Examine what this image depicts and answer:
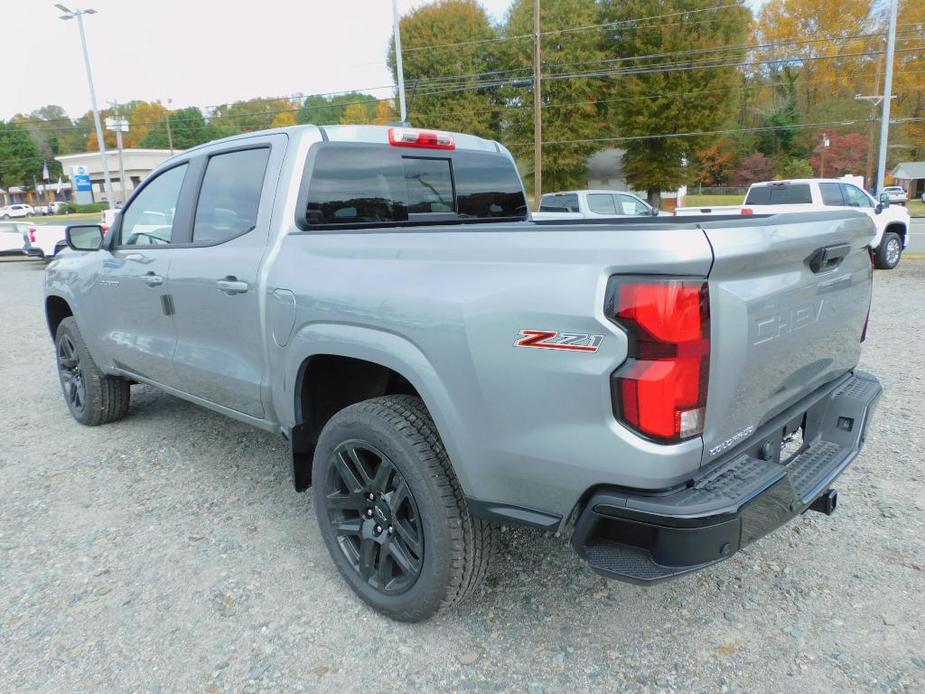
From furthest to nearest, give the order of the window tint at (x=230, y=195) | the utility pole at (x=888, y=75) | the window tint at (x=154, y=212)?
the utility pole at (x=888, y=75)
the window tint at (x=154, y=212)
the window tint at (x=230, y=195)

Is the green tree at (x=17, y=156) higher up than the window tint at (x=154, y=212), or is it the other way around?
the green tree at (x=17, y=156)

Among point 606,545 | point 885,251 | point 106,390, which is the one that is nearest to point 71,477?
point 106,390

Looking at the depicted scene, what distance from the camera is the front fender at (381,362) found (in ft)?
7.05

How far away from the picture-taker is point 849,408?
257 centimetres

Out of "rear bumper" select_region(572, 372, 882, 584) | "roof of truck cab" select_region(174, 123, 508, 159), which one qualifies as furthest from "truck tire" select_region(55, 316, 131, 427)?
"rear bumper" select_region(572, 372, 882, 584)

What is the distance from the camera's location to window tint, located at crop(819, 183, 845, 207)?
12.7m

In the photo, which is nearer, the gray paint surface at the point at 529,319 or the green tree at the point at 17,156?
the gray paint surface at the point at 529,319

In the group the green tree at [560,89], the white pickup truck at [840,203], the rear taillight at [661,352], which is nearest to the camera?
the rear taillight at [661,352]

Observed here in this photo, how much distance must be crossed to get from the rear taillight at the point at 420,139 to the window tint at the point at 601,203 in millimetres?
13172

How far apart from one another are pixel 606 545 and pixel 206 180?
2.79 metres

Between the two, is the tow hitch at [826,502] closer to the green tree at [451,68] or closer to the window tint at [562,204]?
the window tint at [562,204]

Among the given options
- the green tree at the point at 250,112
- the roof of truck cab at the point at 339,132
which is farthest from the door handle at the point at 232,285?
the green tree at the point at 250,112

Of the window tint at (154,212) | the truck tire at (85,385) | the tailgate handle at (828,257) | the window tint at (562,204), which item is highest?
the window tint at (154,212)

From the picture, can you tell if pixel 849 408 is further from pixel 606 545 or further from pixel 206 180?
pixel 206 180
